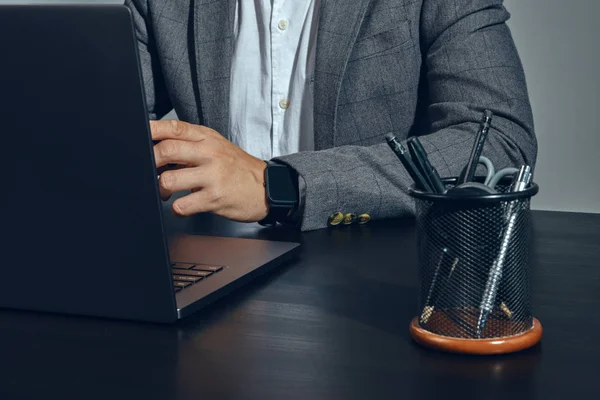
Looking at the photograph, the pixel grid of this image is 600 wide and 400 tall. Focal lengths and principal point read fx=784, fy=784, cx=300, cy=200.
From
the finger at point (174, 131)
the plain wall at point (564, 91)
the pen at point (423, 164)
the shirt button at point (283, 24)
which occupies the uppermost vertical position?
the shirt button at point (283, 24)

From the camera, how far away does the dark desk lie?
0.57 metres

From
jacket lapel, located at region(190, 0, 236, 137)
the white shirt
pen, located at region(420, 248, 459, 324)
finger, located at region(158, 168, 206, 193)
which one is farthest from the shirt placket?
pen, located at region(420, 248, 459, 324)

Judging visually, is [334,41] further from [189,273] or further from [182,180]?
[189,273]

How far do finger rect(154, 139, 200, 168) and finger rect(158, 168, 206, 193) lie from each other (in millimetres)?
20

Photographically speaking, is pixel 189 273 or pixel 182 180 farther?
pixel 182 180

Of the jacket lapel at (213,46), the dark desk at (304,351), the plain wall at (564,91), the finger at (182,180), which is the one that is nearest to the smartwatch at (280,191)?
the finger at (182,180)

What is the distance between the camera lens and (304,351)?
65 cm

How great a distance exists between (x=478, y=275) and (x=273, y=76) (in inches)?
47.9

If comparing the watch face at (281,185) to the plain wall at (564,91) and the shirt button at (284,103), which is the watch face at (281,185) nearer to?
the shirt button at (284,103)

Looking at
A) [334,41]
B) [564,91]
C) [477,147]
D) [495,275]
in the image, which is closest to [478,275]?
[495,275]

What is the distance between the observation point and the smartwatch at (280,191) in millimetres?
1193

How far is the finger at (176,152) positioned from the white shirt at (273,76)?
0.66 meters

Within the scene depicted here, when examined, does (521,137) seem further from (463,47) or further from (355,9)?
(355,9)

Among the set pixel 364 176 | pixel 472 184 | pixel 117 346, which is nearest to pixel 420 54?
pixel 364 176
